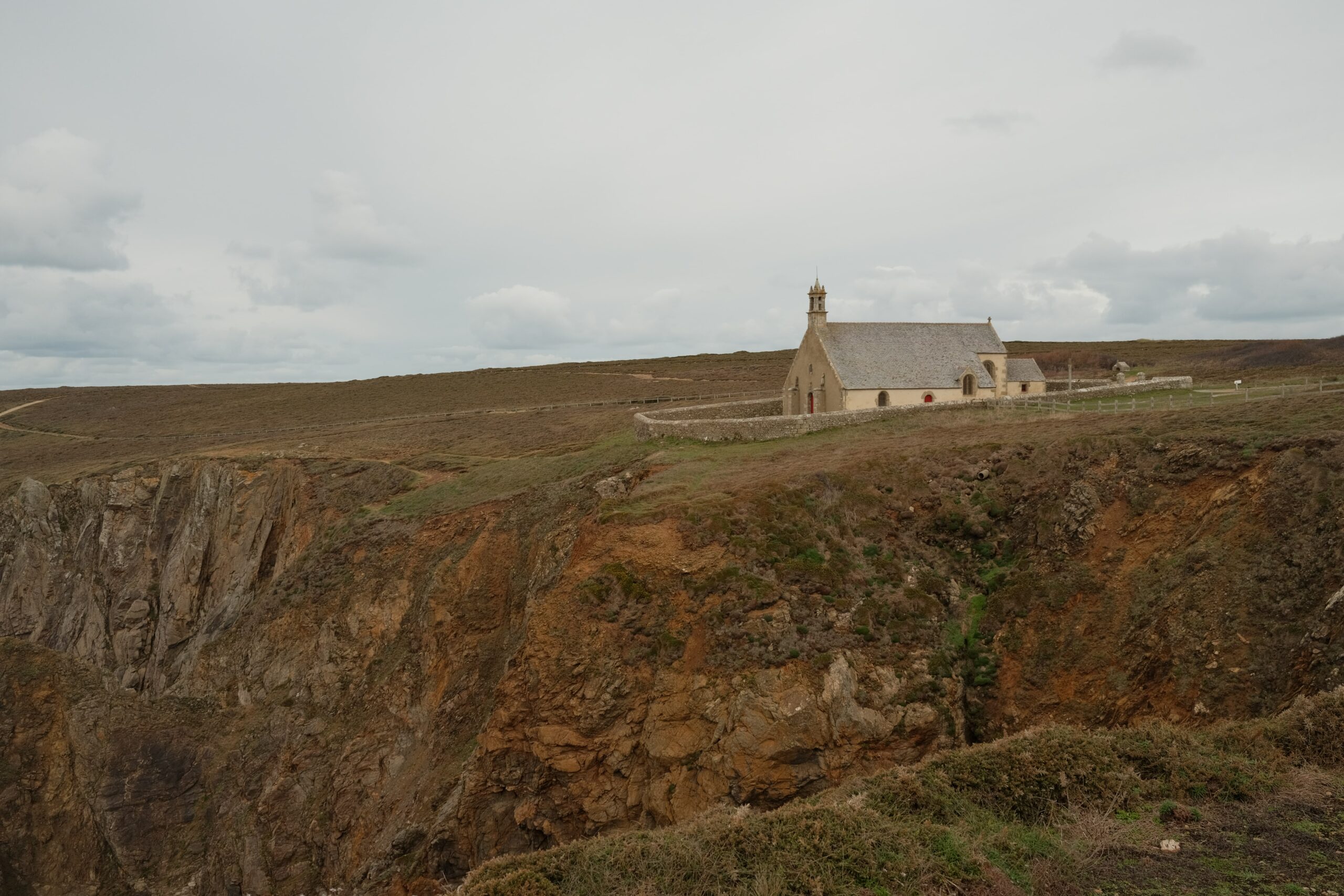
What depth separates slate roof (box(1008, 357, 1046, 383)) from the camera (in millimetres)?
40469

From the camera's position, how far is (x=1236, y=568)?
54.3ft

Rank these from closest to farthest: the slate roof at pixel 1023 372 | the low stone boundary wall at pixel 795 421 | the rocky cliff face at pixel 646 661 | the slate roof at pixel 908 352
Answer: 1. the rocky cliff face at pixel 646 661
2. the low stone boundary wall at pixel 795 421
3. the slate roof at pixel 908 352
4. the slate roof at pixel 1023 372

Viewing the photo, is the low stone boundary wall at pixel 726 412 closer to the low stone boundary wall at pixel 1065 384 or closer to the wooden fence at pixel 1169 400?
the wooden fence at pixel 1169 400

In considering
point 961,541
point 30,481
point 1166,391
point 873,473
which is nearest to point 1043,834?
point 961,541

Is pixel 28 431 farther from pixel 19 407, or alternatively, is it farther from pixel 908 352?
pixel 908 352

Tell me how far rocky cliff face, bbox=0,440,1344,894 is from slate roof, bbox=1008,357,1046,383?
17935mm

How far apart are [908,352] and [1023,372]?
23.8 feet

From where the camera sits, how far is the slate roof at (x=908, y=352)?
36.7m

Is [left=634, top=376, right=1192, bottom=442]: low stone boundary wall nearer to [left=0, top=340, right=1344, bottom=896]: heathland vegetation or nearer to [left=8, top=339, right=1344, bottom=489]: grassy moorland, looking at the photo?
[left=0, top=340, right=1344, bottom=896]: heathland vegetation

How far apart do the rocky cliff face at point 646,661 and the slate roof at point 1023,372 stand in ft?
58.8

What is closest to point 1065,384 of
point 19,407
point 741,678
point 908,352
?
point 908,352

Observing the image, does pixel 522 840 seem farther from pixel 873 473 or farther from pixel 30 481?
pixel 30 481

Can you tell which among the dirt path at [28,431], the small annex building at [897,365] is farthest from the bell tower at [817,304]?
the dirt path at [28,431]

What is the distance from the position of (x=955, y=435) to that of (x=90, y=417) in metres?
91.1
